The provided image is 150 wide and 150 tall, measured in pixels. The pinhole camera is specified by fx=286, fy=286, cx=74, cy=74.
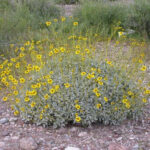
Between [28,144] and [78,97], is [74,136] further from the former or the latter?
[28,144]

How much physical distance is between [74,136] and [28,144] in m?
0.53

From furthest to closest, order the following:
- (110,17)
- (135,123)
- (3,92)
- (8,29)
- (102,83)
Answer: (110,17), (8,29), (3,92), (135,123), (102,83)

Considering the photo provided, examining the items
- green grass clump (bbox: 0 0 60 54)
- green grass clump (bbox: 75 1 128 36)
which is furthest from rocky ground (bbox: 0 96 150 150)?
green grass clump (bbox: 75 1 128 36)

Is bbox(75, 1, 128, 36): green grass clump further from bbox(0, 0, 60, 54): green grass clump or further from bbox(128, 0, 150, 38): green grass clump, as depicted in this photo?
bbox(0, 0, 60, 54): green grass clump

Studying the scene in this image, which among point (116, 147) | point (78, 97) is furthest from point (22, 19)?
point (116, 147)

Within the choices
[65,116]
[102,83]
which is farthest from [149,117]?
[65,116]

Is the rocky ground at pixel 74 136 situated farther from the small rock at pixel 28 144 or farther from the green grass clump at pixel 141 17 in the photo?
the green grass clump at pixel 141 17

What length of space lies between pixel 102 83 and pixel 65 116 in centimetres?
55

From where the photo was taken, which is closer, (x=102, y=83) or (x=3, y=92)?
(x=102, y=83)

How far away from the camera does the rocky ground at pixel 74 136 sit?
2852 mm

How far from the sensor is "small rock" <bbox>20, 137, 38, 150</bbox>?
110 inches

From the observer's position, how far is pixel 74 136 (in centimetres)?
309

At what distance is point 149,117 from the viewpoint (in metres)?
3.51

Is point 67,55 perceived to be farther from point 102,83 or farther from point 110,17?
point 110,17
